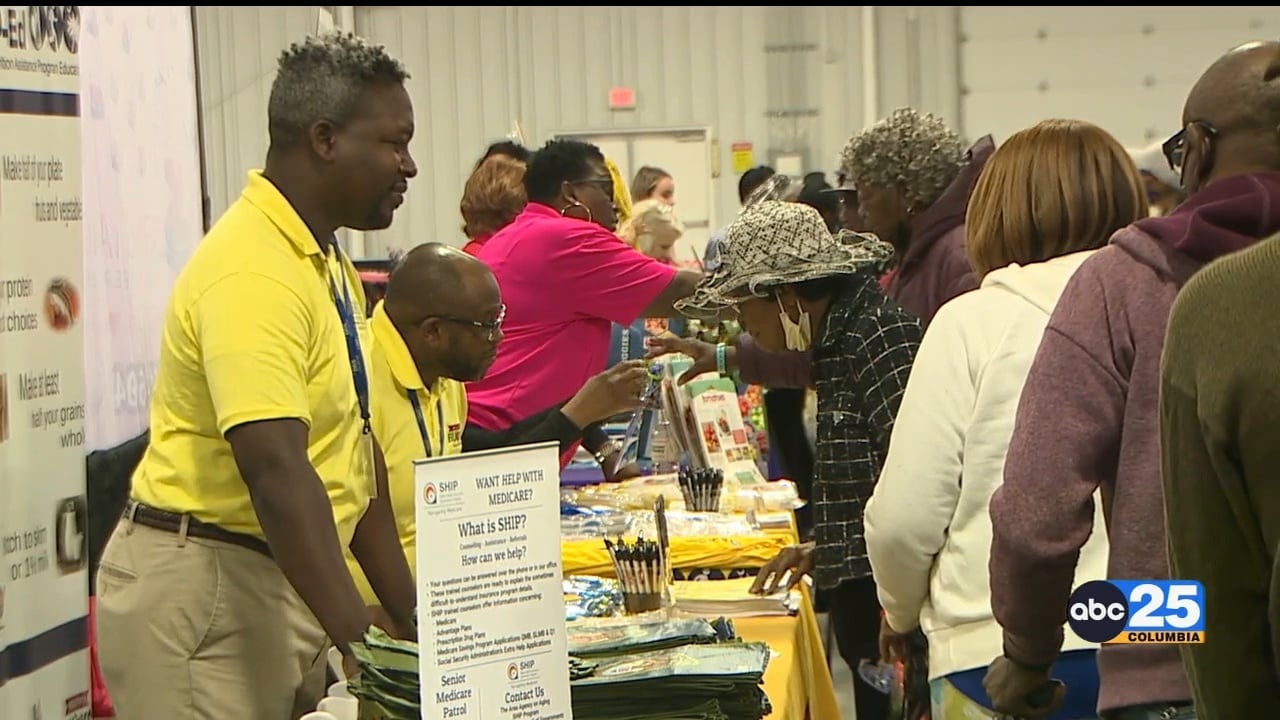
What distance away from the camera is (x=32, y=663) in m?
2.13

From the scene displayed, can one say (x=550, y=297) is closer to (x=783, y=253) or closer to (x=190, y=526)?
(x=783, y=253)

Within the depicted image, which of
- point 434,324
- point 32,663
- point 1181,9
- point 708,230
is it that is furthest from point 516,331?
point 1181,9

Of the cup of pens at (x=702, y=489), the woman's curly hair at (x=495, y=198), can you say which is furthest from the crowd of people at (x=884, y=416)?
the woman's curly hair at (x=495, y=198)

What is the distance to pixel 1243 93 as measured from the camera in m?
1.56

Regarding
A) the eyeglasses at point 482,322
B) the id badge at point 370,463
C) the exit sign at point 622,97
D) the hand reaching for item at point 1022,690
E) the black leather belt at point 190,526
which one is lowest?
the hand reaching for item at point 1022,690

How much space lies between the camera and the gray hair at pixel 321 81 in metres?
1.89

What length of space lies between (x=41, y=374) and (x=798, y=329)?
1.35 meters

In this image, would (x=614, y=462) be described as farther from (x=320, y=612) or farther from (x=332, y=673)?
(x=320, y=612)

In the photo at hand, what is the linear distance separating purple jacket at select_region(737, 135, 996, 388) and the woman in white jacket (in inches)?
45.7

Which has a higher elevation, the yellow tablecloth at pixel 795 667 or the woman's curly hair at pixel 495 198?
the woman's curly hair at pixel 495 198

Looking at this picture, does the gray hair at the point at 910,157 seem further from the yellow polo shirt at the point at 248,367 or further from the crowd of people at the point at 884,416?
the yellow polo shirt at the point at 248,367

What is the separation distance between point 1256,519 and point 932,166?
8.70 ft

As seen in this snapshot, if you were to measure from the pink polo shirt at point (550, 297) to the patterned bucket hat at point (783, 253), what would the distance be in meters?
0.58

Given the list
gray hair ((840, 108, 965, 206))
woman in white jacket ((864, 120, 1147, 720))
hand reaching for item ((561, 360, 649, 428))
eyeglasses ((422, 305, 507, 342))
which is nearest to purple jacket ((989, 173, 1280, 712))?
woman in white jacket ((864, 120, 1147, 720))
